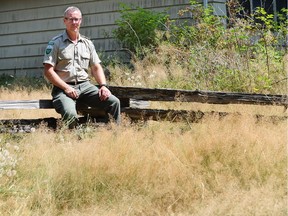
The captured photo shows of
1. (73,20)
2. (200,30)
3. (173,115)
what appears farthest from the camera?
(200,30)

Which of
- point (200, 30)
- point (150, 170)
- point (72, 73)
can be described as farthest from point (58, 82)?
point (200, 30)

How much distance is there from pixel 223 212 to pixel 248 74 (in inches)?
171

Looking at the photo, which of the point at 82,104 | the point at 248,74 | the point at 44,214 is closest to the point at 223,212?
the point at 44,214

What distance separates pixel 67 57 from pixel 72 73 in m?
0.20

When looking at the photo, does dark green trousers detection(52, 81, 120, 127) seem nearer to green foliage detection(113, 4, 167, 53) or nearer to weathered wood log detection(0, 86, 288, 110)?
weathered wood log detection(0, 86, 288, 110)

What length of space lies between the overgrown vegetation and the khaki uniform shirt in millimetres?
2198

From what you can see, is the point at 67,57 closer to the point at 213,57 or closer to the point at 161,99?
the point at 161,99

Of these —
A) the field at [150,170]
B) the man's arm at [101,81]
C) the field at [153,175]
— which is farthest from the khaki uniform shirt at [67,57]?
the field at [153,175]

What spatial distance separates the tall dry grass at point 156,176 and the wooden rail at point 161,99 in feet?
3.84

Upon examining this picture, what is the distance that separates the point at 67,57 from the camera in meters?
6.46

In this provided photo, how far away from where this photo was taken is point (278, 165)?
457 centimetres

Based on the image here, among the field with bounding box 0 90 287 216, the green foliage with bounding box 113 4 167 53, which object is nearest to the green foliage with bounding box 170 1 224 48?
the green foliage with bounding box 113 4 167 53

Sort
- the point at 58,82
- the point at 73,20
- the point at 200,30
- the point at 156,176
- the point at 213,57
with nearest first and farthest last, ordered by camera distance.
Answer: the point at 156,176 < the point at 58,82 < the point at 73,20 < the point at 213,57 < the point at 200,30

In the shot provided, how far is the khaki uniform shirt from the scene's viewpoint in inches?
253
